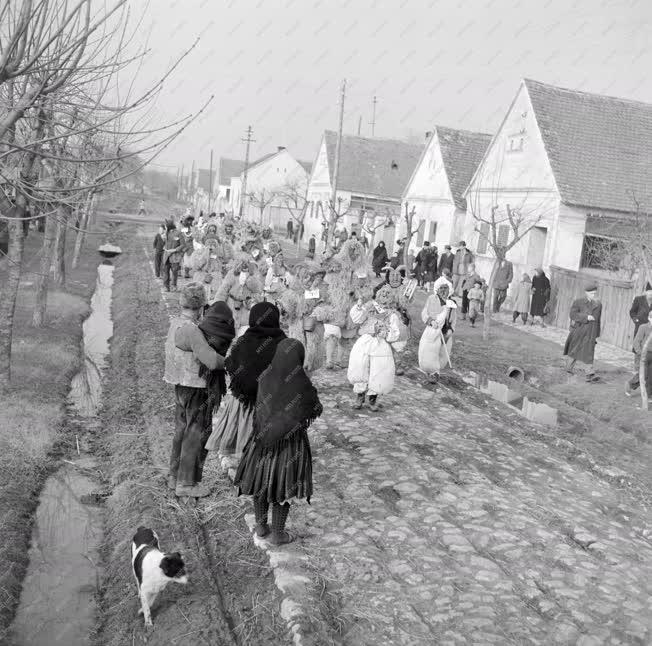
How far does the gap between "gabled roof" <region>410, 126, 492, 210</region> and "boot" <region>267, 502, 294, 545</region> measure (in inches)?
1084

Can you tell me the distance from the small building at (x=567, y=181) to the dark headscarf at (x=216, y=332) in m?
15.3

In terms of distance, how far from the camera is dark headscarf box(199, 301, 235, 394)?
22.6 feet

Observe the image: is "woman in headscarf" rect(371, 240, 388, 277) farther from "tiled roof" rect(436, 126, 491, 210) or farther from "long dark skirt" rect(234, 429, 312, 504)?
"long dark skirt" rect(234, 429, 312, 504)

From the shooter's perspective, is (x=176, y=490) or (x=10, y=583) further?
(x=176, y=490)

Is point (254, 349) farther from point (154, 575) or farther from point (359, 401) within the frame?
point (359, 401)

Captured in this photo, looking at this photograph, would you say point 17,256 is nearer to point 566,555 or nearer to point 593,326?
point 566,555

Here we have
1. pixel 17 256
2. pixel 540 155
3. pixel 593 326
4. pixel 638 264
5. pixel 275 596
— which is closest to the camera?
pixel 275 596

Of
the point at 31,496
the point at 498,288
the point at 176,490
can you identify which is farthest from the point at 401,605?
the point at 498,288

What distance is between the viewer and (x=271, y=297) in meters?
12.6

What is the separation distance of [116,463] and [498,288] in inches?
606

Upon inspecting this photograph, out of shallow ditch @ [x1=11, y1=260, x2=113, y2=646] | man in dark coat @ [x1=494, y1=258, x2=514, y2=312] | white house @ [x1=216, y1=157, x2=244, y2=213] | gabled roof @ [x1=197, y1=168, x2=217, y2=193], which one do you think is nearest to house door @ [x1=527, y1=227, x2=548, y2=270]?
man in dark coat @ [x1=494, y1=258, x2=514, y2=312]

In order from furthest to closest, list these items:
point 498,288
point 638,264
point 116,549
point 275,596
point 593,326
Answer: point 498,288, point 638,264, point 593,326, point 116,549, point 275,596

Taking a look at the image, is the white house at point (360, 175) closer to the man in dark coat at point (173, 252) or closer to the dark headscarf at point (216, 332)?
the man in dark coat at point (173, 252)

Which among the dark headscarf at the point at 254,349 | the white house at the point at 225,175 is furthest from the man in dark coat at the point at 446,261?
the white house at the point at 225,175
